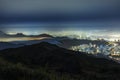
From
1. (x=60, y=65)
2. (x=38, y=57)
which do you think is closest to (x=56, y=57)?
(x=38, y=57)

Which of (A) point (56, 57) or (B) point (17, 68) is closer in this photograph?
(B) point (17, 68)

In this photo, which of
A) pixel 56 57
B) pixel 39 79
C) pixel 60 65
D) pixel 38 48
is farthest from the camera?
pixel 38 48

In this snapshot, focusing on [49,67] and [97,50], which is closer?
[49,67]

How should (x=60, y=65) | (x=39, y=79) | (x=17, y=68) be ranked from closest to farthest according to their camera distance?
(x=39, y=79)
(x=17, y=68)
(x=60, y=65)

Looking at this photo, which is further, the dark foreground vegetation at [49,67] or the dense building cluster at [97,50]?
the dense building cluster at [97,50]

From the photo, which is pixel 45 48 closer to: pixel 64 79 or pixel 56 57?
pixel 56 57

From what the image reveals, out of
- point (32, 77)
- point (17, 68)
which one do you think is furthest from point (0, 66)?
point (32, 77)

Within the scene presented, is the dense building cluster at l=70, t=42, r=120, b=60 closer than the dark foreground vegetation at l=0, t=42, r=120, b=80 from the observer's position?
No
